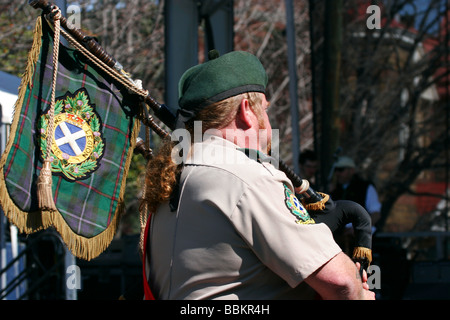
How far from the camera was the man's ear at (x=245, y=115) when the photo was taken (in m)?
1.72

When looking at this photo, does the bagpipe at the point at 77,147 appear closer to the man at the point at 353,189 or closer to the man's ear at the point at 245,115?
the man's ear at the point at 245,115

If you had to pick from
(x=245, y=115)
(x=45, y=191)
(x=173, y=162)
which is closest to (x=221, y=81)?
(x=245, y=115)

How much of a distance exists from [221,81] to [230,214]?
15.5 inches

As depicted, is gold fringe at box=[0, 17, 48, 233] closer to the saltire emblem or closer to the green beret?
the saltire emblem

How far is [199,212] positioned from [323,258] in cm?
35

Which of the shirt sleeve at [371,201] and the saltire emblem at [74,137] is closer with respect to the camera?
the saltire emblem at [74,137]

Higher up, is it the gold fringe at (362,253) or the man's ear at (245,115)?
the man's ear at (245,115)

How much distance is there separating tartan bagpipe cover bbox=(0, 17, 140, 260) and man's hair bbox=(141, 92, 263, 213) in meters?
0.47

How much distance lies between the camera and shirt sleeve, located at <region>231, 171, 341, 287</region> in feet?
5.03

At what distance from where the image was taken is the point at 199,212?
162cm

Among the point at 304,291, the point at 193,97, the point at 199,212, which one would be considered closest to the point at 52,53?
the point at 193,97

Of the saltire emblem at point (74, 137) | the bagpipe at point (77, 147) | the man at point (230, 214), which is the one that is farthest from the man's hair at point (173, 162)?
the saltire emblem at point (74, 137)
